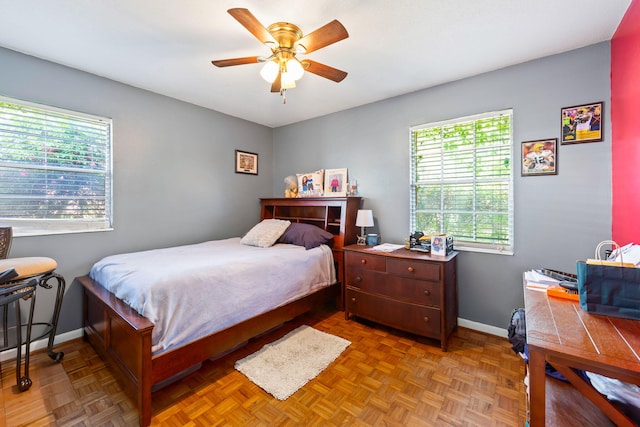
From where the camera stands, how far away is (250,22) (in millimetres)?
1507

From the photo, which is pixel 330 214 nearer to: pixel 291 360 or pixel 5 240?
pixel 291 360

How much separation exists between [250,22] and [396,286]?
2306 mm

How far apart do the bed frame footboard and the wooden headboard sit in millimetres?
996

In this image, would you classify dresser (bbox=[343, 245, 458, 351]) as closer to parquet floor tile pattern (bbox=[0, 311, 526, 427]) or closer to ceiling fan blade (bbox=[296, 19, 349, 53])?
parquet floor tile pattern (bbox=[0, 311, 526, 427])

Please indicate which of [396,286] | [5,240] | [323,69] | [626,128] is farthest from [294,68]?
[5,240]

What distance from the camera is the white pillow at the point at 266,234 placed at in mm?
3025

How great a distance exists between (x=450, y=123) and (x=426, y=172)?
53cm

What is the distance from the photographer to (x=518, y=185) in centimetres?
239

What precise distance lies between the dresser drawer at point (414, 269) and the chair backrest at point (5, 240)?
3014 mm

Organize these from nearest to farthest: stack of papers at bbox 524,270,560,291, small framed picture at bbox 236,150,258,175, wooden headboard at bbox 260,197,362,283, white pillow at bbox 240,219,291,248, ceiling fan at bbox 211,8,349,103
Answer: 1. stack of papers at bbox 524,270,560,291
2. ceiling fan at bbox 211,8,349,103
3. white pillow at bbox 240,219,291,248
4. wooden headboard at bbox 260,197,362,283
5. small framed picture at bbox 236,150,258,175

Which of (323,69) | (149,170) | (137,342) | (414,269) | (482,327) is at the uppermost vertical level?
(323,69)

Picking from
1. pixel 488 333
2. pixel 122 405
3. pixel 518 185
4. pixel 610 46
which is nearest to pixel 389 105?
pixel 518 185

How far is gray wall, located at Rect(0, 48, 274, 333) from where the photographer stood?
232 cm

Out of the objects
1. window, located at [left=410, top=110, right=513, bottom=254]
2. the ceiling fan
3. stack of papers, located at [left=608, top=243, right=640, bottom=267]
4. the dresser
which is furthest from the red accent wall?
the ceiling fan
